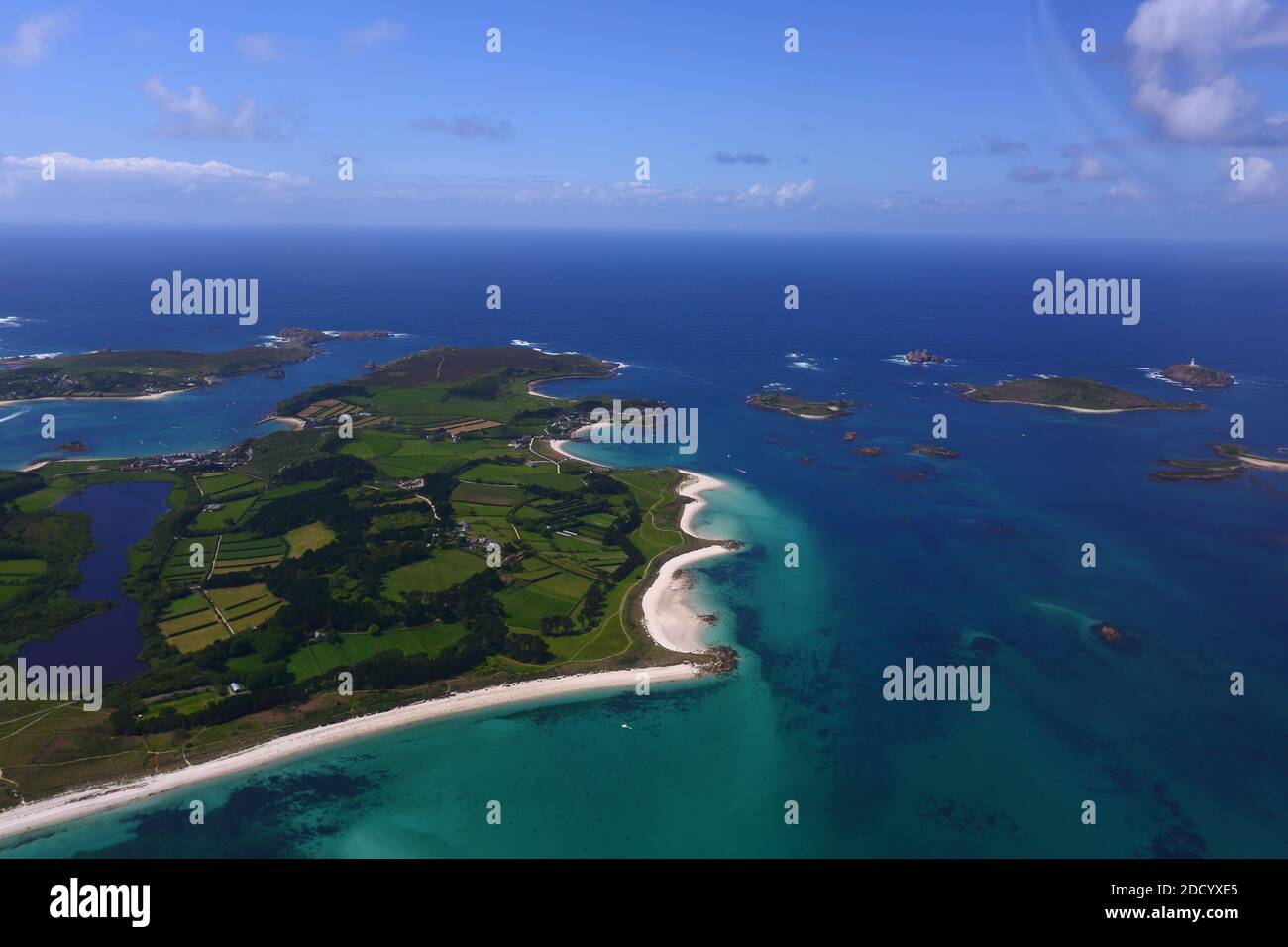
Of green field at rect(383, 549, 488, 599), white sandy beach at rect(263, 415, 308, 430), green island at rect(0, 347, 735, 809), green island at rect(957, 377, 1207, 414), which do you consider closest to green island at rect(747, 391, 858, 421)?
green island at rect(957, 377, 1207, 414)

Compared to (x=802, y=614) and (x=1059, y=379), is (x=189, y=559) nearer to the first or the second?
(x=802, y=614)

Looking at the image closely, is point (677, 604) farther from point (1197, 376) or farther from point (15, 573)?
point (1197, 376)

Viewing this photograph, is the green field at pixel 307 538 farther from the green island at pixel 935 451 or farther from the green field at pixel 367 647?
the green island at pixel 935 451

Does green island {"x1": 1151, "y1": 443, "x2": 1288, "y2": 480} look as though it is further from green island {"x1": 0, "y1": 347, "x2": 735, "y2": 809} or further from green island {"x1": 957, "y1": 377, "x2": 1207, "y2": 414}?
green island {"x1": 0, "y1": 347, "x2": 735, "y2": 809}

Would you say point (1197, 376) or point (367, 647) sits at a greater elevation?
point (1197, 376)

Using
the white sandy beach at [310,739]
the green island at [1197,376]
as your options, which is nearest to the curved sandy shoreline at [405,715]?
the white sandy beach at [310,739]

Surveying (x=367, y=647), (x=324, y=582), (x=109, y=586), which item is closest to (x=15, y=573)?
(x=109, y=586)
